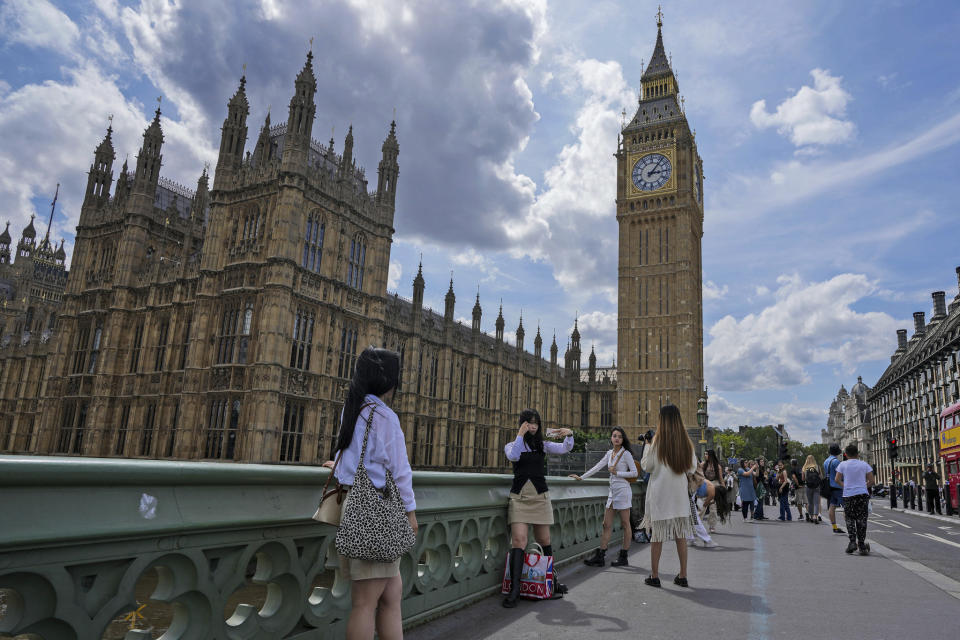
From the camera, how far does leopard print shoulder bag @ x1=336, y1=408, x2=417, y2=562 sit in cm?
298

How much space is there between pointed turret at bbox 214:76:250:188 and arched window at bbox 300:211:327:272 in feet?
16.8

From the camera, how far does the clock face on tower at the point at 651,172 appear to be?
61750mm

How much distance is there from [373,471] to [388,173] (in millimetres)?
31496

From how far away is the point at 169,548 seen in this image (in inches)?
107

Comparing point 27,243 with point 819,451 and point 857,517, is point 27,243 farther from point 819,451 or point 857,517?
point 819,451

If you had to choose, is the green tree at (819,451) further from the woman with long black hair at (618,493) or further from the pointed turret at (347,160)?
the woman with long black hair at (618,493)

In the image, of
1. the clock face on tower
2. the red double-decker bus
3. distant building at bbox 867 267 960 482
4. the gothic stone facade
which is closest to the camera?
the red double-decker bus

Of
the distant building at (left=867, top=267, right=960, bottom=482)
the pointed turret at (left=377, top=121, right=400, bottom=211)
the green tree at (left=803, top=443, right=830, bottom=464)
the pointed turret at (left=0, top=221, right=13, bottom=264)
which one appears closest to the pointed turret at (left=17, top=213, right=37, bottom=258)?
the pointed turret at (left=0, top=221, right=13, bottom=264)

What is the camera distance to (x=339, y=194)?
1152 inches

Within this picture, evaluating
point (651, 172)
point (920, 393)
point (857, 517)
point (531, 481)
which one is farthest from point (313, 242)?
point (920, 393)

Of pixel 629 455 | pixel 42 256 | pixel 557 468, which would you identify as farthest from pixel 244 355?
pixel 42 256

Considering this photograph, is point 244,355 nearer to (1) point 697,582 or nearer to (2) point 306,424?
(2) point 306,424

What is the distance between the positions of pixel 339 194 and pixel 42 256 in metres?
77.3

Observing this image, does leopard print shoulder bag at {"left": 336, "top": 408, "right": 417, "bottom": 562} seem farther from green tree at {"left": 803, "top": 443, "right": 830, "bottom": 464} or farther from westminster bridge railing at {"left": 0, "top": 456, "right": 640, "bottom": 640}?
green tree at {"left": 803, "top": 443, "right": 830, "bottom": 464}
